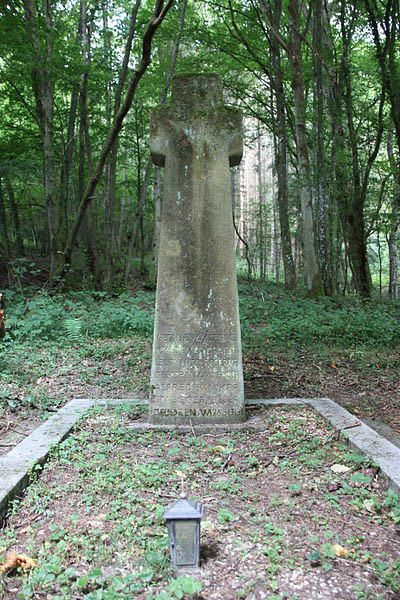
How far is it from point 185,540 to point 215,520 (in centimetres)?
51

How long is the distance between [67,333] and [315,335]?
4.52m

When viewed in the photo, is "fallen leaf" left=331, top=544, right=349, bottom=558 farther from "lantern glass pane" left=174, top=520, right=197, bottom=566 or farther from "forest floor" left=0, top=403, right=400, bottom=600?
"lantern glass pane" left=174, top=520, right=197, bottom=566

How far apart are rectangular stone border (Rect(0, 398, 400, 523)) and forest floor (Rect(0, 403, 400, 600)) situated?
0.09m

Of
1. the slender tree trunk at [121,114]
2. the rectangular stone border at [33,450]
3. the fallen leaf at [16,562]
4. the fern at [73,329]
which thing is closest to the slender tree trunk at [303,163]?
the slender tree trunk at [121,114]

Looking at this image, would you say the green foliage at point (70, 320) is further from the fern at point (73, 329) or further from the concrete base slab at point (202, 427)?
the concrete base slab at point (202, 427)

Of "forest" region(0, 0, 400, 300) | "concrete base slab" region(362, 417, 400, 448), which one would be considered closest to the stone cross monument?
"concrete base slab" region(362, 417, 400, 448)

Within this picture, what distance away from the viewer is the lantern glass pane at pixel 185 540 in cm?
218

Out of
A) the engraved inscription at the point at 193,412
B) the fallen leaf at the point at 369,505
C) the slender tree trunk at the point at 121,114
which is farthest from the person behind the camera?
the slender tree trunk at the point at 121,114

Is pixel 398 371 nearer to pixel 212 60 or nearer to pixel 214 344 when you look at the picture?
pixel 214 344

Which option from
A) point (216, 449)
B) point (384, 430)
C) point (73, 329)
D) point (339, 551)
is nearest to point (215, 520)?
point (339, 551)

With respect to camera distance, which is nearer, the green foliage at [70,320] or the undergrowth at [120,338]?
the undergrowth at [120,338]

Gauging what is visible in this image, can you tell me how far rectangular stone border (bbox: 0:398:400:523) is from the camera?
9.83 feet

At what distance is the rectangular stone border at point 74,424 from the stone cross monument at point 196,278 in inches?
11.4

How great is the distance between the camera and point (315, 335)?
8.42 m
